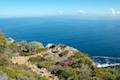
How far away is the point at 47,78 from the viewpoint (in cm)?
1709

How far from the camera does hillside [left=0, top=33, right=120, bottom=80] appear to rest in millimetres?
15884

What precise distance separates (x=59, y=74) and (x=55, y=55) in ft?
21.0

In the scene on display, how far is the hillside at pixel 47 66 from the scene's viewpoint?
52.1 ft

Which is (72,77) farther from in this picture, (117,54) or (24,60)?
(117,54)

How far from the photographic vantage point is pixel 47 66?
2012cm

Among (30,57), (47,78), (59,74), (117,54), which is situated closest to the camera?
(47,78)

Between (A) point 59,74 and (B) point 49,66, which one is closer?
(A) point 59,74

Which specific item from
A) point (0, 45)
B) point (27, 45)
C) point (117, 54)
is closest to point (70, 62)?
point (0, 45)

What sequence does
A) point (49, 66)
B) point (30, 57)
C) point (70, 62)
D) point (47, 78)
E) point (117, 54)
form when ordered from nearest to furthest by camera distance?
point (47, 78), point (49, 66), point (70, 62), point (30, 57), point (117, 54)

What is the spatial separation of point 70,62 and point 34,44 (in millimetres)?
8234

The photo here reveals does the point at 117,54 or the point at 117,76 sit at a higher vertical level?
the point at 117,76

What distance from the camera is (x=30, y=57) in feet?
79.2

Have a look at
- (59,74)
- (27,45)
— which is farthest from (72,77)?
(27,45)

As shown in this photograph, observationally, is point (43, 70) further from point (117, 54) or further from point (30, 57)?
point (117, 54)
